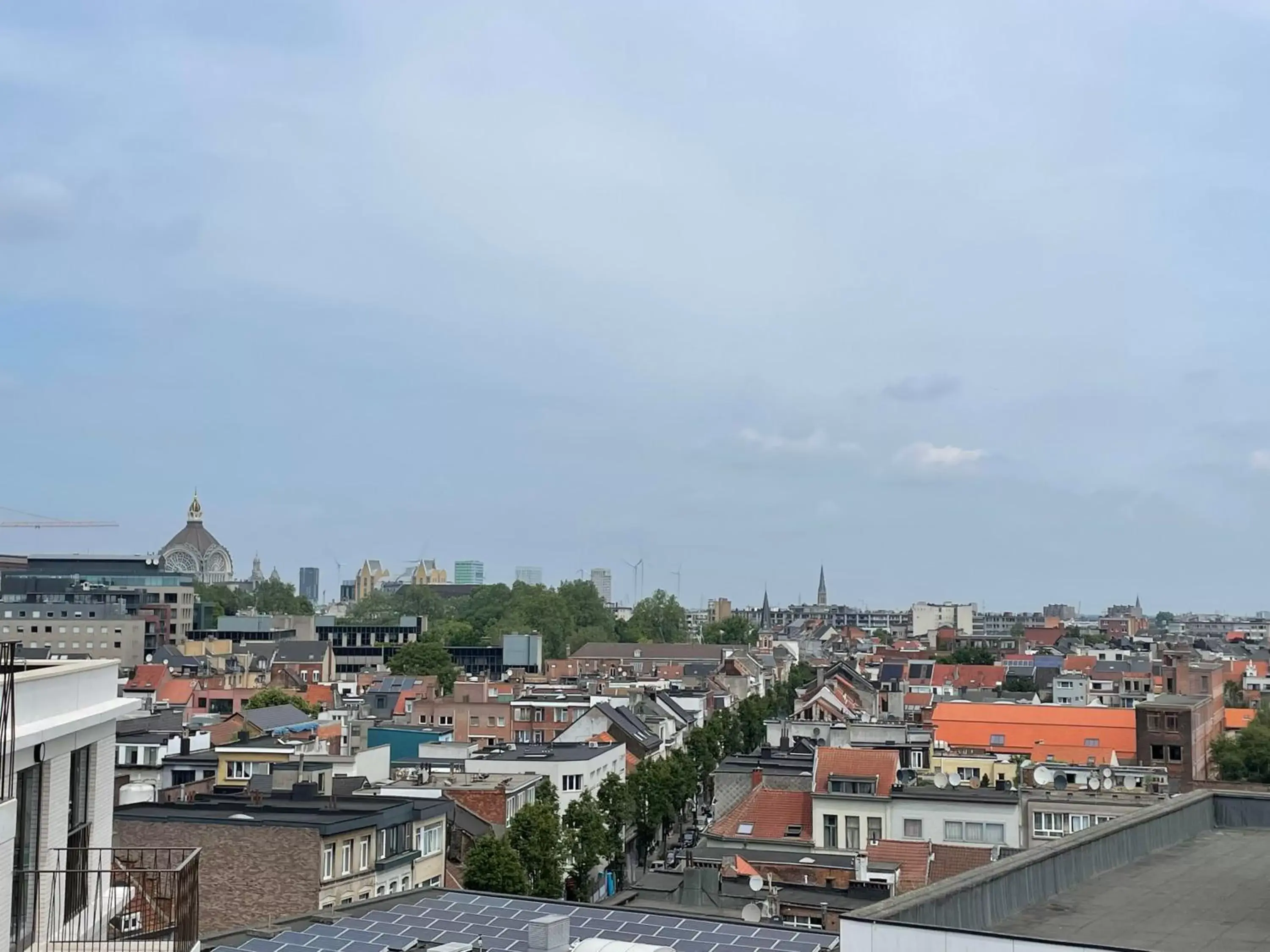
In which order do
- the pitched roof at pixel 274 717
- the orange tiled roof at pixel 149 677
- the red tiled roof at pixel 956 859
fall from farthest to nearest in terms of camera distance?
the orange tiled roof at pixel 149 677 → the pitched roof at pixel 274 717 → the red tiled roof at pixel 956 859

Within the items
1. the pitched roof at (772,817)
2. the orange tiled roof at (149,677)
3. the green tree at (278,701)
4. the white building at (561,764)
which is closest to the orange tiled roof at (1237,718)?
the white building at (561,764)

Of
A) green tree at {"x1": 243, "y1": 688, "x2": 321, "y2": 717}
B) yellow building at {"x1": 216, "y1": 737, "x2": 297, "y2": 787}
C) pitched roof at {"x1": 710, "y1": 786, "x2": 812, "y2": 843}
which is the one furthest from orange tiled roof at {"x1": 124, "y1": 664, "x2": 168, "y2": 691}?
pitched roof at {"x1": 710, "y1": 786, "x2": 812, "y2": 843}

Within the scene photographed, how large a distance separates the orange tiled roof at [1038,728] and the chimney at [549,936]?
5235 cm

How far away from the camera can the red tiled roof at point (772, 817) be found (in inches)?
1780

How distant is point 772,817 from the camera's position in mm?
46031

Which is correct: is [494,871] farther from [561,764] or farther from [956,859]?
[561,764]

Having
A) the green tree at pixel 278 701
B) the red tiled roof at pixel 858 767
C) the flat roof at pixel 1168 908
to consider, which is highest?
the flat roof at pixel 1168 908

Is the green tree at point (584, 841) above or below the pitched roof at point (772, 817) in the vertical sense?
below

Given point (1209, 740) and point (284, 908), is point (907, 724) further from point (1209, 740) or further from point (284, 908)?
point (284, 908)

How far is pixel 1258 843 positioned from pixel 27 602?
138 metres

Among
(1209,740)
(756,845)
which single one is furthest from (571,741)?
(1209,740)

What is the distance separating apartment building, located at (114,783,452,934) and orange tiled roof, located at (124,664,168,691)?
189ft

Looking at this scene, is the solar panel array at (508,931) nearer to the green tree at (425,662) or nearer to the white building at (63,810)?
the white building at (63,810)

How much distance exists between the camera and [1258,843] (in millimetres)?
16031
